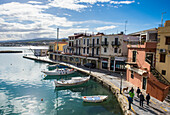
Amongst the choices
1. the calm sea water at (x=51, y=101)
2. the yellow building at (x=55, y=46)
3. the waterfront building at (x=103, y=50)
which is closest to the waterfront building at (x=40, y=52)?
the yellow building at (x=55, y=46)

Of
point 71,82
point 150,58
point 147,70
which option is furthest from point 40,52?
point 147,70

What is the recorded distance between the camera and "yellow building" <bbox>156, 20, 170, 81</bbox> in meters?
20.2

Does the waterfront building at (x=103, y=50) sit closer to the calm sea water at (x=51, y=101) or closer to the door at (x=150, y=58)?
the door at (x=150, y=58)

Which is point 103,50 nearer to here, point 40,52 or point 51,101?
point 51,101

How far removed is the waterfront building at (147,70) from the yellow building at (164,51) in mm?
920

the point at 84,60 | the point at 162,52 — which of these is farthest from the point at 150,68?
the point at 84,60

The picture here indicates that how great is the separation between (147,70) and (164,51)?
387 cm

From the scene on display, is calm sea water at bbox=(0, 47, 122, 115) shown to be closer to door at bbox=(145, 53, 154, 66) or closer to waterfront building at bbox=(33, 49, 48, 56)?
door at bbox=(145, 53, 154, 66)

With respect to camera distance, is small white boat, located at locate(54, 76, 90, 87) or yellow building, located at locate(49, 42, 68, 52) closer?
small white boat, located at locate(54, 76, 90, 87)

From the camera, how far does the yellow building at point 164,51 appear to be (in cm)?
2022

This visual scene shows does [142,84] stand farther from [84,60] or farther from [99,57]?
[84,60]

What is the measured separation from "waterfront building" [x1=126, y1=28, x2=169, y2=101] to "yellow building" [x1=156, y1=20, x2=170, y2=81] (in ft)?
3.02

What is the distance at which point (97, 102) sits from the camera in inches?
855

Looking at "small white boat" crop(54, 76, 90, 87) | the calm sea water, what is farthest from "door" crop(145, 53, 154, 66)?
"small white boat" crop(54, 76, 90, 87)
